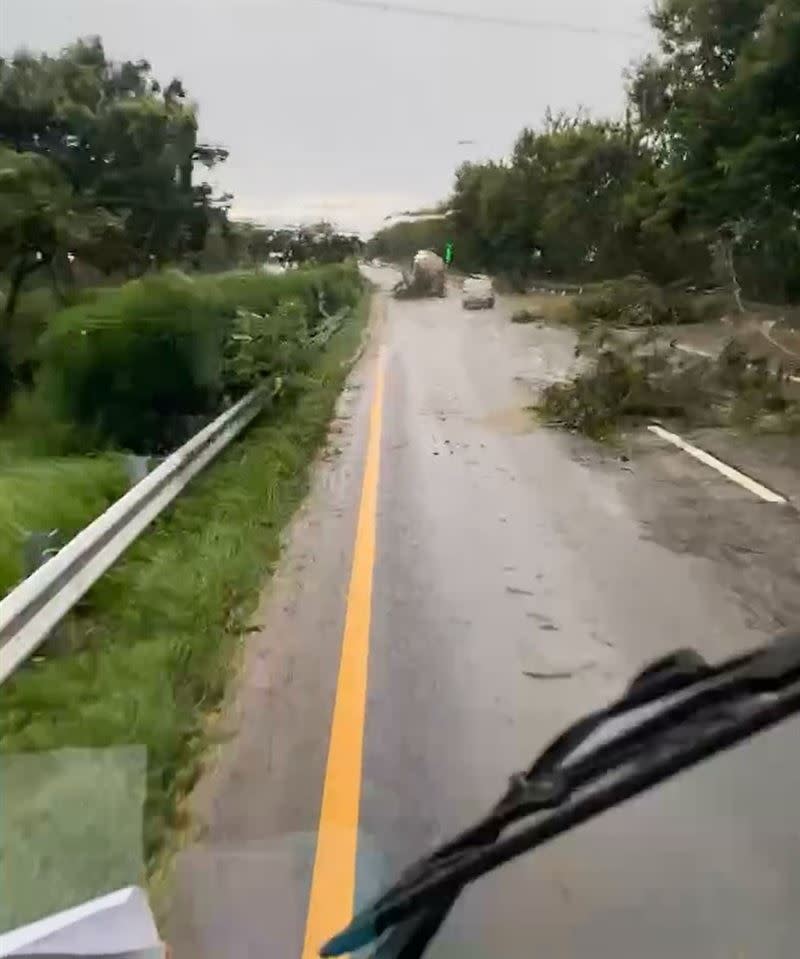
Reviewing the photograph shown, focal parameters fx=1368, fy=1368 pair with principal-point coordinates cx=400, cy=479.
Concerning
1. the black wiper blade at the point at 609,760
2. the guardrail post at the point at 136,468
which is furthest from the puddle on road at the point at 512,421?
the black wiper blade at the point at 609,760

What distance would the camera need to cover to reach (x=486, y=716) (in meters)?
5.30

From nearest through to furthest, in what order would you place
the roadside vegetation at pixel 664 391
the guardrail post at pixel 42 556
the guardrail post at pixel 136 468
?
the guardrail post at pixel 42 556 < the guardrail post at pixel 136 468 < the roadside vegetation at pixel 664 391

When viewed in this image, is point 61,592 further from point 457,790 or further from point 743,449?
point 743,449

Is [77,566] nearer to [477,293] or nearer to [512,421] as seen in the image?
[512,421]

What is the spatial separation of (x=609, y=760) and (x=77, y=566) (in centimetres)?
374

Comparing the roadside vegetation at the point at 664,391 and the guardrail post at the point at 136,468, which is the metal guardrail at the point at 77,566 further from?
the roadside vegetation at the point at 664,391

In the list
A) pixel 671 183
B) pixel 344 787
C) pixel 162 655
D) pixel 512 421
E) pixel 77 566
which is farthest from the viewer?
pixel 671 183

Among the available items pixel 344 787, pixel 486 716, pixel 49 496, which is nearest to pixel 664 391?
pixel 49 496

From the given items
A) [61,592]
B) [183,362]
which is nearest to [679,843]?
[61,592]

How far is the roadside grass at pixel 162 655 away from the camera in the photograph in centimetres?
465

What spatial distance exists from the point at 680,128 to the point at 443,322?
19.8ft

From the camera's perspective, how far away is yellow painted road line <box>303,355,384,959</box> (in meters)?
3.57

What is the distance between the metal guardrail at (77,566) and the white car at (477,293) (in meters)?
12.1

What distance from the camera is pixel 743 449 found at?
1284 centimetres
